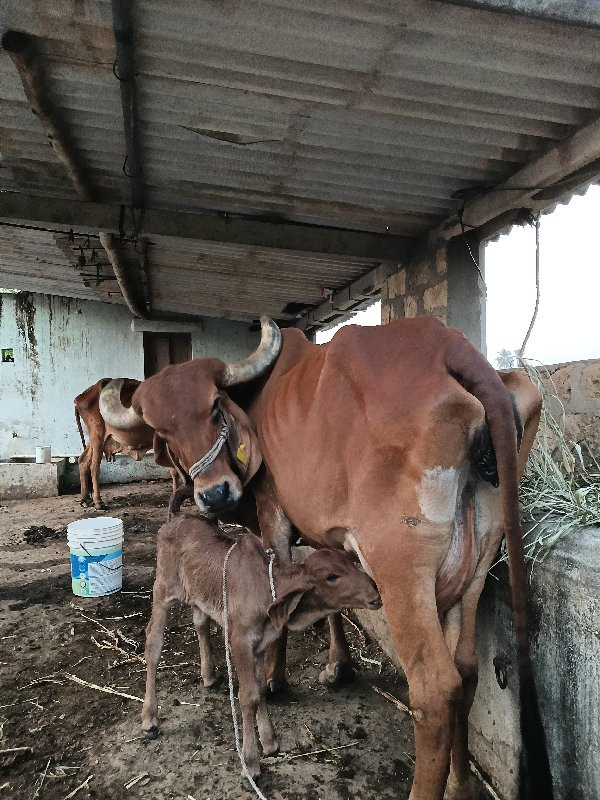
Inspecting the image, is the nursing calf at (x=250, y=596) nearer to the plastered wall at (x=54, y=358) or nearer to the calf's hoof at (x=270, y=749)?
the calf's hoof at (x=270, y=749)

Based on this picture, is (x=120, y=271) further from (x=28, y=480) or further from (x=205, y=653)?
(x=205, y=653)

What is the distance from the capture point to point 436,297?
521 centimetres

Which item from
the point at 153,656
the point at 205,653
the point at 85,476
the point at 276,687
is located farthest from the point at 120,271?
the point at 276,687

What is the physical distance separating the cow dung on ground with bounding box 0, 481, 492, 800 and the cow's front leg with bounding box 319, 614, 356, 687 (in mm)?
61

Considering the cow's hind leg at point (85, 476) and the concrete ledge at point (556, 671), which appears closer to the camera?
the concrete ledge at point (556, 671)

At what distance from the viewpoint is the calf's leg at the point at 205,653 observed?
133 inches

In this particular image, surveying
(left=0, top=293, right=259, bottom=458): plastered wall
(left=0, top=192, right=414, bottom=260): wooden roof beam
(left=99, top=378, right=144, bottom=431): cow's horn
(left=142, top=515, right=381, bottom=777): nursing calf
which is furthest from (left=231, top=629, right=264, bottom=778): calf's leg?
(left=0, top=293, right=259, bottom=458): plastered wall

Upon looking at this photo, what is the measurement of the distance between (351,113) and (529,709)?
3044mm

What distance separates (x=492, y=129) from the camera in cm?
351

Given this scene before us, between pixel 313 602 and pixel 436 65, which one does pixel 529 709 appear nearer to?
pixel 313 602

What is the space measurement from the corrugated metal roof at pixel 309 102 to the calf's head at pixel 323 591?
7.63ft

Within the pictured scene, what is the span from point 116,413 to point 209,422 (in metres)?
0.89

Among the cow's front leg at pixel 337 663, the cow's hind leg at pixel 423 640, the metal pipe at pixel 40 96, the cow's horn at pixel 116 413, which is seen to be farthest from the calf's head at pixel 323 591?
the metal pipe at pixel 40 96

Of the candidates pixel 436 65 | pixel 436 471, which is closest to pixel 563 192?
pixel 436 65
